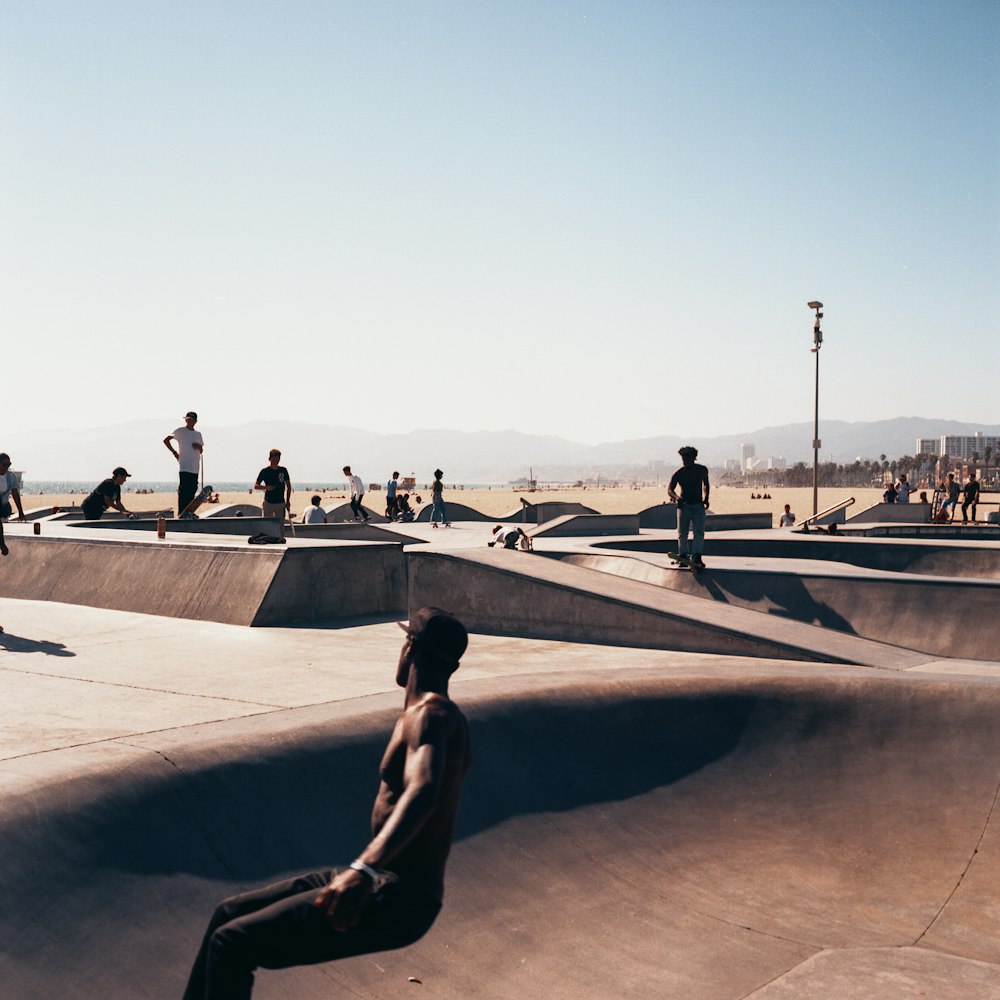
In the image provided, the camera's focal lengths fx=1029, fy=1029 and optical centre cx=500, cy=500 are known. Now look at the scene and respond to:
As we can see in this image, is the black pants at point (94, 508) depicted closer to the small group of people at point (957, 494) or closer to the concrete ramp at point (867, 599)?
the concrete ramp at point (867, 599)

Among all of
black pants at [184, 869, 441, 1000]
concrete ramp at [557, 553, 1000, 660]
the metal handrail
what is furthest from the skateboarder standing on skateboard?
the metal handrail

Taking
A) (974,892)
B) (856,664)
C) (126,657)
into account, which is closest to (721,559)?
(856,664)

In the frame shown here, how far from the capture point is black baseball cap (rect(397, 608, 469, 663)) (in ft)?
10.6

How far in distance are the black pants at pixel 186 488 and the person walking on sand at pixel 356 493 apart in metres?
7.01

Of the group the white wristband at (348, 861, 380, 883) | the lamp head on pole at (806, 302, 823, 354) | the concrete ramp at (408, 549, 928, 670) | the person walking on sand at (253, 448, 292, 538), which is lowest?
the concrete ramp at (408, 549, 928, 670)

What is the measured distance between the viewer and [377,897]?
9.55 feet

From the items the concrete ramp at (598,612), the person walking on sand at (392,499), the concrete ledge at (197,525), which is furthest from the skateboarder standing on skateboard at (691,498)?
the person walking on sand at (392,499)

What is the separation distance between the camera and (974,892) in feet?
18.0

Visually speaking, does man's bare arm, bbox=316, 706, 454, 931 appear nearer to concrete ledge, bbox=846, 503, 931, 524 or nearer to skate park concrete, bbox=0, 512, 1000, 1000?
skate park concrete, bbox=0, 512, 1000, 1000

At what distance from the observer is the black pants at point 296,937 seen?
2920 millimetres

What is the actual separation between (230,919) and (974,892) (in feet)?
13.8

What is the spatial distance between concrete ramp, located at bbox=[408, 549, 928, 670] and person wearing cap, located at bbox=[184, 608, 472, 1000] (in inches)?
267

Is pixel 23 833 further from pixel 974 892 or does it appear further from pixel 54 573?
pixel 54 573

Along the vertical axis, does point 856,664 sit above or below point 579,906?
above
